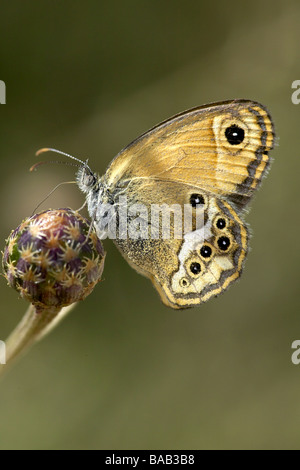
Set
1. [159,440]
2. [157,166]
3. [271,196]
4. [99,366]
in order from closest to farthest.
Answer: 1. [157,166]
2. [159,440]
3. [99,366]
4. [271,196]

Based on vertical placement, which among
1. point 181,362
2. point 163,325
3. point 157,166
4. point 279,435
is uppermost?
point 157,166

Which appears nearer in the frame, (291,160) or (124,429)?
(124,429)

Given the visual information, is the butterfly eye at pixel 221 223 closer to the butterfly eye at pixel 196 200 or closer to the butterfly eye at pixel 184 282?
the butterfly eye at pixel 196 200

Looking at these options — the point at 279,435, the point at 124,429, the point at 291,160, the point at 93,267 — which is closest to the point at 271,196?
the point at 291,160

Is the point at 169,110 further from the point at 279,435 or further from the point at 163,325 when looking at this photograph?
the point at 279,435

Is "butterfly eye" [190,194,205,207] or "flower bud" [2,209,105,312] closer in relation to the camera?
"flower bud" [2,209,105,312]

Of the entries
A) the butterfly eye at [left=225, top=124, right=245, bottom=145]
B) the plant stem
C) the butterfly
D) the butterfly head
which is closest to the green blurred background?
the butterfly head

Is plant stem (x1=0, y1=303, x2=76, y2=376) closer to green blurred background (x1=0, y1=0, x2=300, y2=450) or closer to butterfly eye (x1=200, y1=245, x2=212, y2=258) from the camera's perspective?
butterfly eye (x1=200, y1=245, x2=212, y2=258)

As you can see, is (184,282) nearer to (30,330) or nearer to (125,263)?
(30,330)
